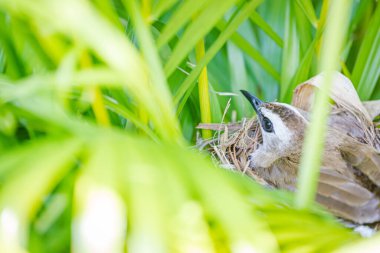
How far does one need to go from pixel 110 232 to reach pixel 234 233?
0.10 metres

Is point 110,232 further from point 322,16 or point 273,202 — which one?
point 322,16

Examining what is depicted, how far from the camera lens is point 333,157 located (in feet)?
4.68

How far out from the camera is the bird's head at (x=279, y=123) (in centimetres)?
155

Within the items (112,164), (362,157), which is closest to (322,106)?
(112,164)

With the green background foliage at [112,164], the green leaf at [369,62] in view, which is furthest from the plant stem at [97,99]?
the green leaf at [369,62]

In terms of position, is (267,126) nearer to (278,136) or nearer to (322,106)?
(278,136)

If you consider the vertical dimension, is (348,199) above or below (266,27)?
below

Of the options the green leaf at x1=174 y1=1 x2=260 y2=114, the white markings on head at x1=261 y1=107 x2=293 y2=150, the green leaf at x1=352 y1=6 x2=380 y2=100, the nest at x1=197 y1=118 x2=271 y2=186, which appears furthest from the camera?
the white markings on head at x1=261 y1=107 x2=293 y2=150

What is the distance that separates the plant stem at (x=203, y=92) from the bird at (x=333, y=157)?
196 mm

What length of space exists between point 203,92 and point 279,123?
0.41m

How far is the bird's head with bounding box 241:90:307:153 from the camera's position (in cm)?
155

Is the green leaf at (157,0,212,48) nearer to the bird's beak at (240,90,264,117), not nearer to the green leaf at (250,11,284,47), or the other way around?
the green leaf at (250,11,284,47)

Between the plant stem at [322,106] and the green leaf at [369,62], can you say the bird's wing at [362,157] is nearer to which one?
the green leaf at [369,62]

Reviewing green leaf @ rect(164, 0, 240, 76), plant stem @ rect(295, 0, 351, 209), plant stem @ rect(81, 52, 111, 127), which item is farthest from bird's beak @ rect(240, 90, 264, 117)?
plant stem @ rect(295, 0, 351, 209)
